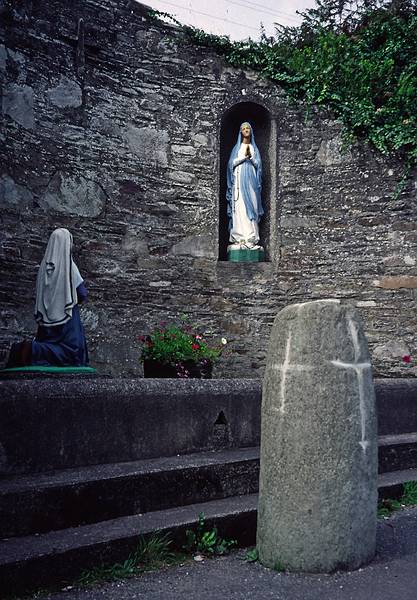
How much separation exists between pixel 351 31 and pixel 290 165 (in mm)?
2581

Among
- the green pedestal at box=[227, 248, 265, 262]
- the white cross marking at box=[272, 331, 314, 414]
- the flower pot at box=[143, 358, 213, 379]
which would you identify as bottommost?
the flower pot at box=[143, 358, 213, 379]

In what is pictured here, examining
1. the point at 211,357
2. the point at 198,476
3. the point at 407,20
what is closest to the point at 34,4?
the point at 211,357

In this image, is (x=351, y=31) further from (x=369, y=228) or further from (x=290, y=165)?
(x=369, y=228)

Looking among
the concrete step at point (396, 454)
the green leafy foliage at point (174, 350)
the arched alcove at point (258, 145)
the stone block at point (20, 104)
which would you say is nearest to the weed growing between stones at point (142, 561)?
the concrete step at point (396, 454)

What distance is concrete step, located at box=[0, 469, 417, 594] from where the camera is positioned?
2490 millimetres

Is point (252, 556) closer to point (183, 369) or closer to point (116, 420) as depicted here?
point (116, 420)

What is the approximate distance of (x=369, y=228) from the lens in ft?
27.1

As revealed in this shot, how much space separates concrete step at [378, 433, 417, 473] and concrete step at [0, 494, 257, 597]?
1.50 m

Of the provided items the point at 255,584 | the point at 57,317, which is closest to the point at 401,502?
the point at 255,584

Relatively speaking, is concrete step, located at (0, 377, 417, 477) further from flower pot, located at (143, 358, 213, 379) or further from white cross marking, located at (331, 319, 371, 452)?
white cross marking, located at (331, 319, 371, 452)

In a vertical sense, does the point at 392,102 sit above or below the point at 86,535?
above

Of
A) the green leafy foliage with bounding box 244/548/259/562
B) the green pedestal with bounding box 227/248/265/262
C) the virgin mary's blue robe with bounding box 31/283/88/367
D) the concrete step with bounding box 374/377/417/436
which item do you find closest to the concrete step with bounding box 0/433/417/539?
the green leafy foliage with bounding box 244/548/259/562

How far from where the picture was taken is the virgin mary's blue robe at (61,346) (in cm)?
473

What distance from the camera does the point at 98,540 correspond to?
8.94ft
